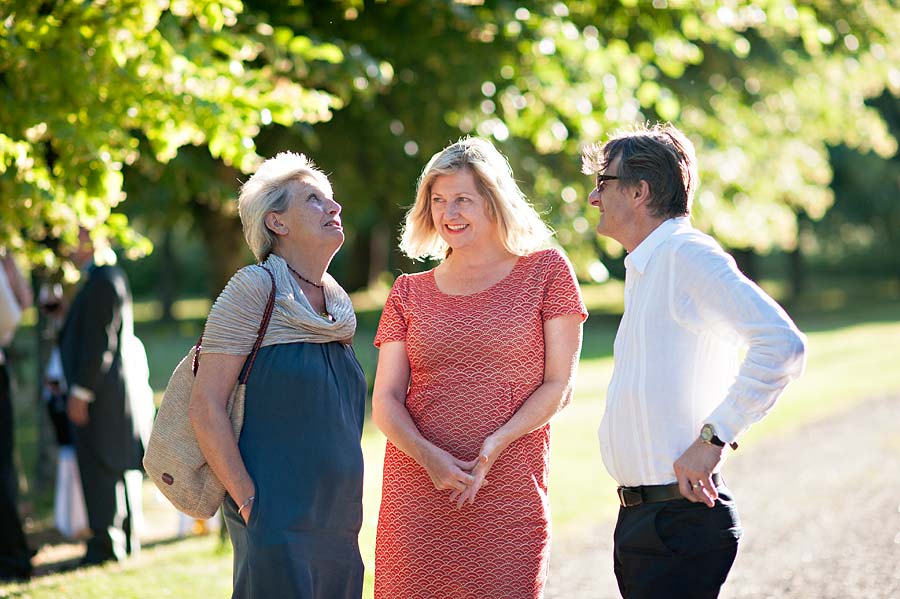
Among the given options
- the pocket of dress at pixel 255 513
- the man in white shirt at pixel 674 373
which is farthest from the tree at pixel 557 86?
the pocket of dress at pixel 255 513

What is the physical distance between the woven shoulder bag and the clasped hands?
70 cm

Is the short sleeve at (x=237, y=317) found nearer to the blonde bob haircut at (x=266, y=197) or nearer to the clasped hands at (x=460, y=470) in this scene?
the blonde bob haircut at (x=266, y=197)

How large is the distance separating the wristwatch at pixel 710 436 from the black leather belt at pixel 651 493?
0.17 meters

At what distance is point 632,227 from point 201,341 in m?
1.38

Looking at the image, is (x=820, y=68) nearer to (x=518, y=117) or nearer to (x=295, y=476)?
(x=518, y=117)

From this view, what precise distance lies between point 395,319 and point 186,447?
0.94m

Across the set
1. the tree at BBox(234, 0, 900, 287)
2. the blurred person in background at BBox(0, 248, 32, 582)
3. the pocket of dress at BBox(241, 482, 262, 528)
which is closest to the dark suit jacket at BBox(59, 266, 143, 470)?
the blurred person in background at BBox(0, 248, 32, 582)

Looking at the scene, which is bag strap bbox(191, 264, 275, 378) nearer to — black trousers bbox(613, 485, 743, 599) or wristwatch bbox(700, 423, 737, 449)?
black trousers bbox(613, 485, 743, 599)

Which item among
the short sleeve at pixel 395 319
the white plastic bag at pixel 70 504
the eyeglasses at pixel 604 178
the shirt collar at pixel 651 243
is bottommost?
the white plastic bag at pixel 70 504

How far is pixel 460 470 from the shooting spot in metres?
4.09

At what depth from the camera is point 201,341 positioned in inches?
149

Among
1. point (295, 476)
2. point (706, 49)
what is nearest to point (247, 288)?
point (295, 476)

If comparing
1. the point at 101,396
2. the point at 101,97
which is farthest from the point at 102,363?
the point at 101,97

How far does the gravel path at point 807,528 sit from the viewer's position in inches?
287
